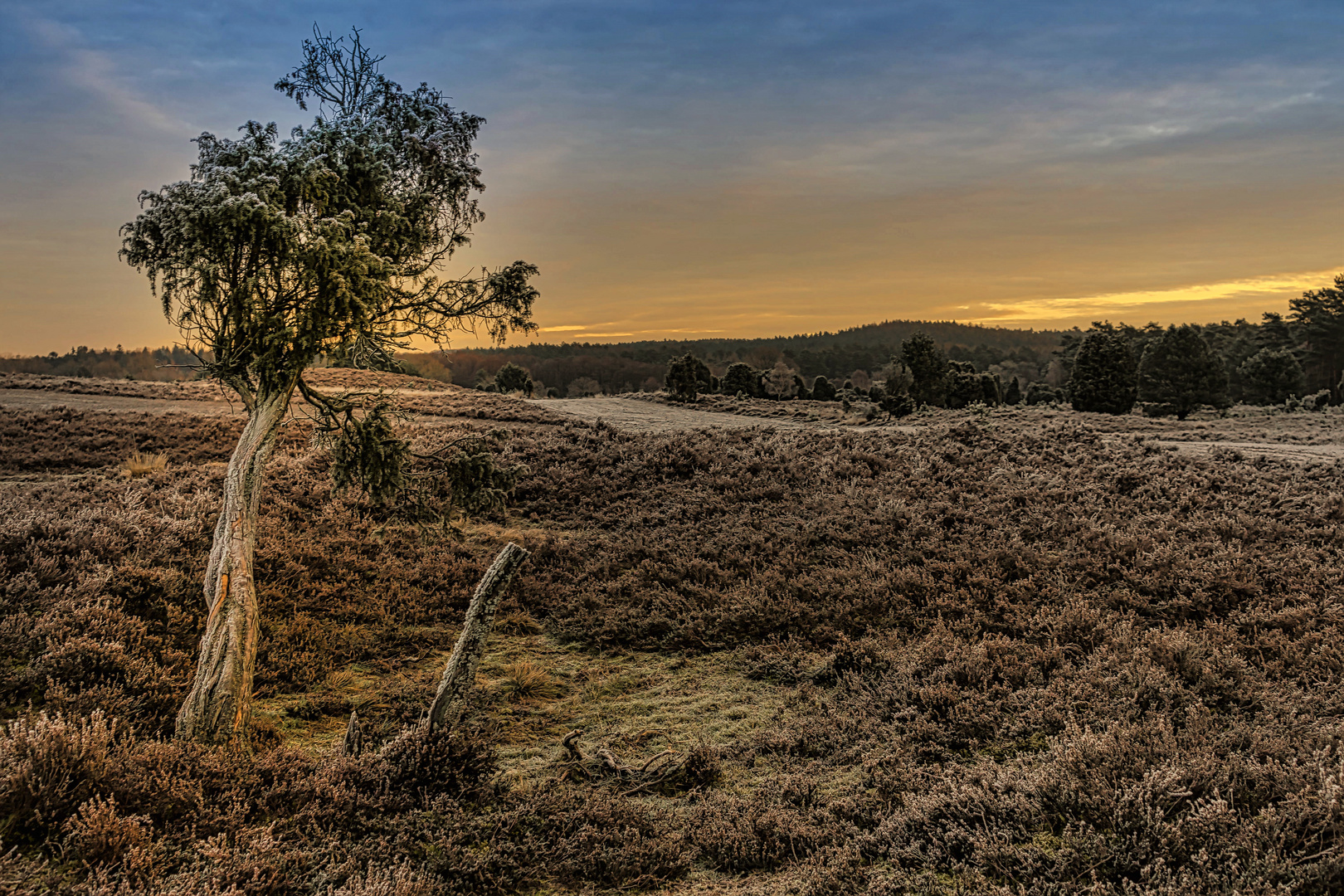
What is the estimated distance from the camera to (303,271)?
282 inches

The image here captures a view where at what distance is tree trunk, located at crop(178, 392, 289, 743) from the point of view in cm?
674

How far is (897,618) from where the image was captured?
32.2 ft

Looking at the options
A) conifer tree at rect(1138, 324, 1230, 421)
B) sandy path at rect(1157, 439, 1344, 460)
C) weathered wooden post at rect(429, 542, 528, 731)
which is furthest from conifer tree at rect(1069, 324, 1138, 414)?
weathered wooden post at rect(429, 542, 528, 731)

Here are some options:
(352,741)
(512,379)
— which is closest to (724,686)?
(352,741)

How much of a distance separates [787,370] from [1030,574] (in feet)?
216

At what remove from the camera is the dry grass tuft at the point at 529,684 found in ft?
29.3

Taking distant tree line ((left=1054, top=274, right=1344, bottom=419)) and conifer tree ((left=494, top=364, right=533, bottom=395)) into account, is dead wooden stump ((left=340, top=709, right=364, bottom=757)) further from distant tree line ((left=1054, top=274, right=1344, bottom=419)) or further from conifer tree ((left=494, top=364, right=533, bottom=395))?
conifer tree ((left=494, top=364, right=533, bottom=395))

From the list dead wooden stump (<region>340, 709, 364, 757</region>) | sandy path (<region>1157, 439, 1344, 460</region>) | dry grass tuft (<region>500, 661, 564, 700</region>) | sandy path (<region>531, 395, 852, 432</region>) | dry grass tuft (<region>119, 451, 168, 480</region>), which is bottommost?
dry grass tuft (<region>500, 661, 564, 700</region>)

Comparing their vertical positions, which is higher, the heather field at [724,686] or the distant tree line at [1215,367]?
the distant tree line at [1215,367]

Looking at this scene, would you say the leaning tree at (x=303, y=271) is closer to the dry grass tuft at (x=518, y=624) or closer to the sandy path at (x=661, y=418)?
the dry grass tuft at (x=518, y=624)

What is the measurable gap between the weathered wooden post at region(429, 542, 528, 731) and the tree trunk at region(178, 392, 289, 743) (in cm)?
200

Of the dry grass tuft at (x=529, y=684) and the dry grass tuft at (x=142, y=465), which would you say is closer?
the dry grass tuft at (x=529, y=684)

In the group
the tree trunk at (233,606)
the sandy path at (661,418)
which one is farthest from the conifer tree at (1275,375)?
the tree trunk at (233,606)

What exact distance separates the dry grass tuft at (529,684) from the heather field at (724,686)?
2.2 inches
